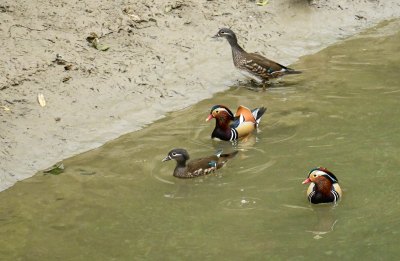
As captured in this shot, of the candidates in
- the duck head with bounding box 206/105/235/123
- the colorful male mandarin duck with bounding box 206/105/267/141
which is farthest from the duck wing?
the duck head with bounding box 206/105/235/123

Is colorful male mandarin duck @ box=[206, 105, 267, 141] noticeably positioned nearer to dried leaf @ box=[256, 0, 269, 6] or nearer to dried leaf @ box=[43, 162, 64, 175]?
dried leaf @ box=[43, 162, 64, 175]

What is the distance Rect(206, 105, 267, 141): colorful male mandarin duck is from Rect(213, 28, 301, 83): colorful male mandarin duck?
1.55m

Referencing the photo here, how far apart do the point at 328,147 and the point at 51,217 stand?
3.63 meters

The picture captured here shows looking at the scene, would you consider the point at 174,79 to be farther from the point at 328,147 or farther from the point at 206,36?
the point at 328,147

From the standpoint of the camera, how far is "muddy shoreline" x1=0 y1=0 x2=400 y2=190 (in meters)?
11.0

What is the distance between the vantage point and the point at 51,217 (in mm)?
8922

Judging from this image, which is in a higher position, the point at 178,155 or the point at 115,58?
the point at 115,58

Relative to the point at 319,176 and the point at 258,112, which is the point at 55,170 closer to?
the point at 258,112

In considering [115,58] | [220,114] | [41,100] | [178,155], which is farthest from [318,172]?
[115,58]

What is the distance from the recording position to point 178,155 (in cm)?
986

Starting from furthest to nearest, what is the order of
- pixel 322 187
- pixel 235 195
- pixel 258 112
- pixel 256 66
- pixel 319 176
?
A: pixel 256 66, pixel 258 112, pixel 235 195, pixel 319 176, pixel 322 187

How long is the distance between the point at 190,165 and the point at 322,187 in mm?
1867

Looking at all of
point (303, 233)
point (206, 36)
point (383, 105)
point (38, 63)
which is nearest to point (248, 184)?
point (303, 233)

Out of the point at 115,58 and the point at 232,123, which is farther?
the point at 115,58
